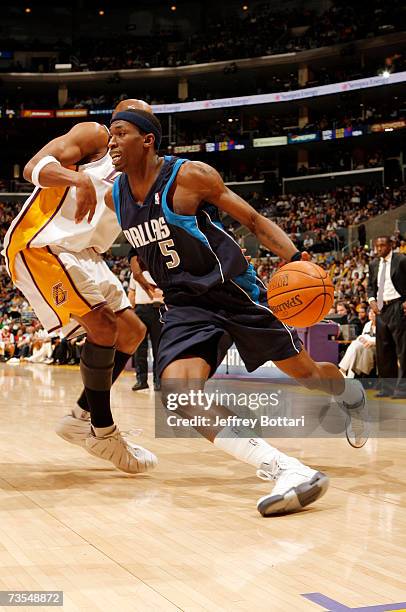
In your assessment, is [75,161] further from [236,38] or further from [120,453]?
[236,38]

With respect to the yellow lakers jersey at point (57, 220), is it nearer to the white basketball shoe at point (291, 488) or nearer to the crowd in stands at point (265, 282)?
the white basketball shoe at point (291, 488)

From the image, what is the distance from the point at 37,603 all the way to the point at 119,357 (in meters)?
2.14

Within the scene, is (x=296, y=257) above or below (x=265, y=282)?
above

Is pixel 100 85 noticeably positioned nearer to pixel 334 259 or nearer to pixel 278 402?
pixel 334 259

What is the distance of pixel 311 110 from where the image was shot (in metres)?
29.3

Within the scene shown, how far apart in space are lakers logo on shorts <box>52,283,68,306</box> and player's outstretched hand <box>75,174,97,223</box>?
0.42 metres

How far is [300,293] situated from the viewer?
295 centimetres

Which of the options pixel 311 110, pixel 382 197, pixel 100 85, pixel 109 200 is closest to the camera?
pixel 109 200

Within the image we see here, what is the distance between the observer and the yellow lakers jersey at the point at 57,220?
3.38 m

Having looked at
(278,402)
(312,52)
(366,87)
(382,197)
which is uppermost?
(312,52)

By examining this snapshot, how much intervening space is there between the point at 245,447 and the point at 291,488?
0.25 m

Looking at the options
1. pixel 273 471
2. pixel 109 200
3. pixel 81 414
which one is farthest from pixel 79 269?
pixel 273 471

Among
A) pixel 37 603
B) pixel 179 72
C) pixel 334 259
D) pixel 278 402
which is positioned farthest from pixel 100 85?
pixel 37 603

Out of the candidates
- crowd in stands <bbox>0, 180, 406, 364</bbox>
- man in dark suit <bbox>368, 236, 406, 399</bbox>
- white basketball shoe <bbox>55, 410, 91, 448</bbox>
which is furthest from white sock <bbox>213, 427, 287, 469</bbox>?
crowd in stands <bbox>0, 180, 406, 364</bbox>
